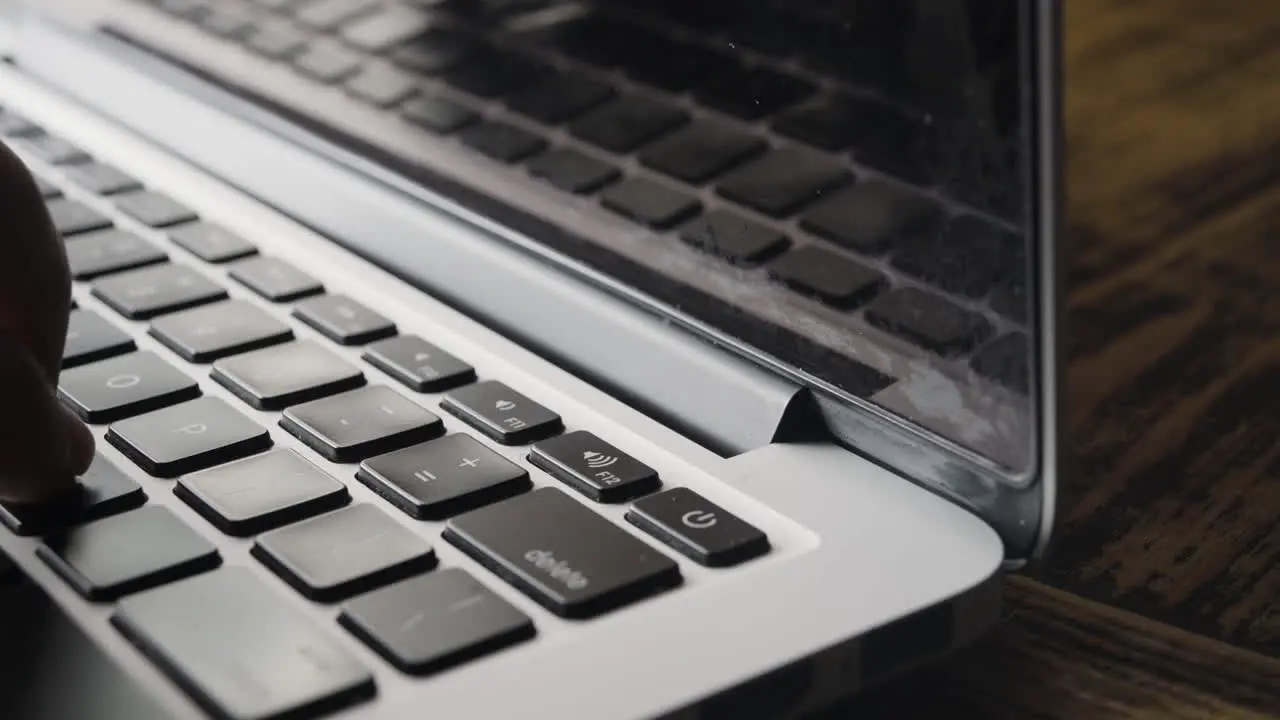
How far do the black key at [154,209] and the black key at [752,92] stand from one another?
0.19m

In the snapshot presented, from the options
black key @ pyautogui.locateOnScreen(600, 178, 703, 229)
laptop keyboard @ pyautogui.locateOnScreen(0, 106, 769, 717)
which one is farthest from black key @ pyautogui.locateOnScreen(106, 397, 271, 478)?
black key @ pyautogui.locateOnScreen(600, 178, 703, 229)

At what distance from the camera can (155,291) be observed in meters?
0.37

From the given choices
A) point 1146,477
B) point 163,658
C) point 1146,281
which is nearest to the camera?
point 163,658

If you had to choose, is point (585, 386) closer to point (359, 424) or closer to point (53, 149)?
point (359, 424)

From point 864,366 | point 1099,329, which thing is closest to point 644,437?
point 864,366

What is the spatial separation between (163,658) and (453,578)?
5 cm

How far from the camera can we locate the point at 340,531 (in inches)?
10.4

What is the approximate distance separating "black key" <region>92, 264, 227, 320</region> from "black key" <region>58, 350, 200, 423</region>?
1.2 inches

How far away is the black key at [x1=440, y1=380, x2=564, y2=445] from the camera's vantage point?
1.00 ft

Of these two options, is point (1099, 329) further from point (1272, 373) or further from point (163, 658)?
point (163, 658)

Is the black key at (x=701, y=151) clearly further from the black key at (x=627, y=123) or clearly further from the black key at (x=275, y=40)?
the black key at (x=275, y=40)

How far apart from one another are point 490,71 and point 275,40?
13cm

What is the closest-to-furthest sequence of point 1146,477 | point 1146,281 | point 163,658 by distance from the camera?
point 163,658 → point 1146,477 → point 1146,281

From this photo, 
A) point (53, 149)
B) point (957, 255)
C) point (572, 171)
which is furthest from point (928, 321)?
point (53, 149)
